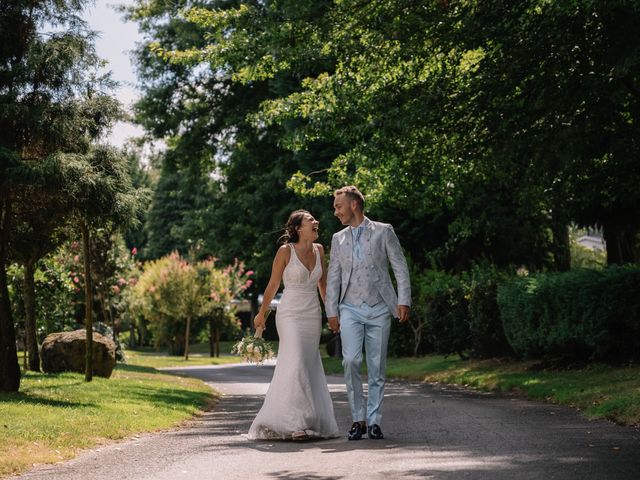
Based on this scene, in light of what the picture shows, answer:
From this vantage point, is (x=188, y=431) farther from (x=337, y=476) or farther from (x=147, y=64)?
(x=147, y=64)

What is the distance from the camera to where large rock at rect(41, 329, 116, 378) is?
21.2 metres

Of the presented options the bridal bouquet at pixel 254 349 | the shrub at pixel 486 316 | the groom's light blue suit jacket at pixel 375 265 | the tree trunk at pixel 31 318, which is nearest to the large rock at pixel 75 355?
the tree trunk at pixel 31 318

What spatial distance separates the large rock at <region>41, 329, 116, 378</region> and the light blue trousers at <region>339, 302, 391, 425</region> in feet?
41.1

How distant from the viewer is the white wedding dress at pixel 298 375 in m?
10.2

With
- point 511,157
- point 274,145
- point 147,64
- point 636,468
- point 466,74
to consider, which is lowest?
point 636,468

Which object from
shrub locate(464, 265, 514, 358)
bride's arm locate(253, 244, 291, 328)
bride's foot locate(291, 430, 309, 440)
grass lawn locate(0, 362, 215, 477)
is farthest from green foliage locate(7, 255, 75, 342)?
bride's foot locate(291, 430, 309, 440)

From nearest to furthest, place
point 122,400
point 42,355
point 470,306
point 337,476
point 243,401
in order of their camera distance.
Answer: point 337,476 < point 122,400 < point 243,401 < point 42,355 < point 470,306

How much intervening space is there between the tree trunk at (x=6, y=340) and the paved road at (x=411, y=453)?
4129 mm

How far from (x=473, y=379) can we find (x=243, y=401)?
5.01 meters

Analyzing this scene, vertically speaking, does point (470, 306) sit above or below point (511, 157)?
below

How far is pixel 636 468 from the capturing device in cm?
749

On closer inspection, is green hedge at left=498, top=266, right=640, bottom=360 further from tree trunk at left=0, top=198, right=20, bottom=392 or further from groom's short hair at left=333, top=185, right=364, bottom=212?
tree trunk at left=0, top=198, right=20, bottom=392

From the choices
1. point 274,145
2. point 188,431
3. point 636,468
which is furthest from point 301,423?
point 274,145

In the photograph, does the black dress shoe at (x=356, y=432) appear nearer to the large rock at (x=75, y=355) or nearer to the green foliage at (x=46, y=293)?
the large rock at (x=75, y=355)
